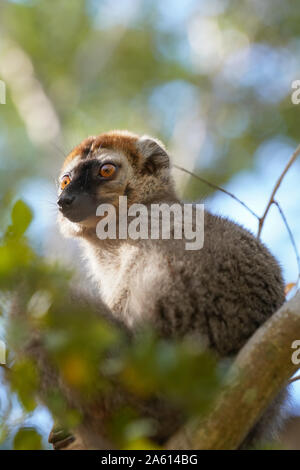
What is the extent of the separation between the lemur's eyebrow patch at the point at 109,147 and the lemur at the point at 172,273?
0.61ft

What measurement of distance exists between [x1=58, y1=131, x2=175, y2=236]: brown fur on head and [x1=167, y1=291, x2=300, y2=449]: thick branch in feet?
8.20

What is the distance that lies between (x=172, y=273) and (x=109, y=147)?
244cm

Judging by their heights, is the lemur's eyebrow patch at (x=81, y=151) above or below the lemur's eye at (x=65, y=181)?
above

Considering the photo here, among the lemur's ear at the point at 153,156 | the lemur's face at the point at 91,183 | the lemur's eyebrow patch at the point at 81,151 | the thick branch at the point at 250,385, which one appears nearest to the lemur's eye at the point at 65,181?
the lemur's face at the point at 91,183

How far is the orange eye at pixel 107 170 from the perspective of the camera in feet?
19.7

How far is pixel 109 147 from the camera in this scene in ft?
20.7

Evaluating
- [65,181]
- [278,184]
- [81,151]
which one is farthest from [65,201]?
[278,184]

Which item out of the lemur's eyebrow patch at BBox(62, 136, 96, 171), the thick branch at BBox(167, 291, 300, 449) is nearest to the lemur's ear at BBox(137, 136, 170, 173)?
the lemur's eyebrow patch at BBox(62, 136, 96, 171)

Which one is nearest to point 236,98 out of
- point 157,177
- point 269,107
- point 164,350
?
point 269,107

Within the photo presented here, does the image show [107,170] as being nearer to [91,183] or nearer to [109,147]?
[91,183]

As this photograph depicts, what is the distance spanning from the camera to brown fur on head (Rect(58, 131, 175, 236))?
5.77 m

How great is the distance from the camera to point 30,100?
13.9m

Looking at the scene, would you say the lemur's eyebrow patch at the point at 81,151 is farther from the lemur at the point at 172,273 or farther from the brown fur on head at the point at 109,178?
the lemur at the point at 172,273
